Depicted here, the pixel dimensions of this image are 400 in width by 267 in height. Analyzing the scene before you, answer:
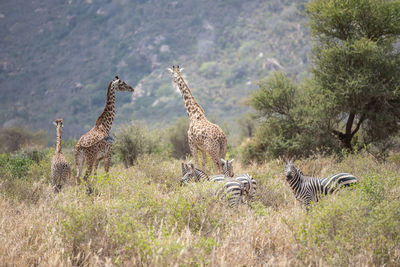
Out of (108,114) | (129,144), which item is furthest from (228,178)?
(129,144)

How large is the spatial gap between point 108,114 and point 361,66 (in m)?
9.03

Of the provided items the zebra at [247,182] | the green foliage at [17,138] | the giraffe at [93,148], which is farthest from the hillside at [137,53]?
the zebra at [247,182]

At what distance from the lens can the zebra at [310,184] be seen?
6.84 meters

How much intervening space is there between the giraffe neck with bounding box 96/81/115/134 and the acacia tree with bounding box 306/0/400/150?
298 inches

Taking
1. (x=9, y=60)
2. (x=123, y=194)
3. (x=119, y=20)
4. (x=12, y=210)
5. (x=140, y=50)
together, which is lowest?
(x=12, y=210)

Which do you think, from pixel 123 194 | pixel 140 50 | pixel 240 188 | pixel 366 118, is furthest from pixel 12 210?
pixel 140 50

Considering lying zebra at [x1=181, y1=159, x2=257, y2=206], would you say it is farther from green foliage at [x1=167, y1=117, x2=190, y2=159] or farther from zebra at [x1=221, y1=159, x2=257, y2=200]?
green foliage at [x1=167, y1=117, x2=190, y2=159]

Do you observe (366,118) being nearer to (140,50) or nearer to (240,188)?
(240,188)

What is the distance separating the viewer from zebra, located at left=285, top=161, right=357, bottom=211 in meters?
6.84

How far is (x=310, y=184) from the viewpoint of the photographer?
6.96 m

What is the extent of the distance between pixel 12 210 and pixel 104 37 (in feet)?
421

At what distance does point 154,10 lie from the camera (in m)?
128

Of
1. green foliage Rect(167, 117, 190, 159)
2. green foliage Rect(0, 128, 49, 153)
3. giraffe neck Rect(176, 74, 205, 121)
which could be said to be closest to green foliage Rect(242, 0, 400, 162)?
giraffe neck Rect(176, 74, 205, 121)

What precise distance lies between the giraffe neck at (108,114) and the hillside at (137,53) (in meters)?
64.7
